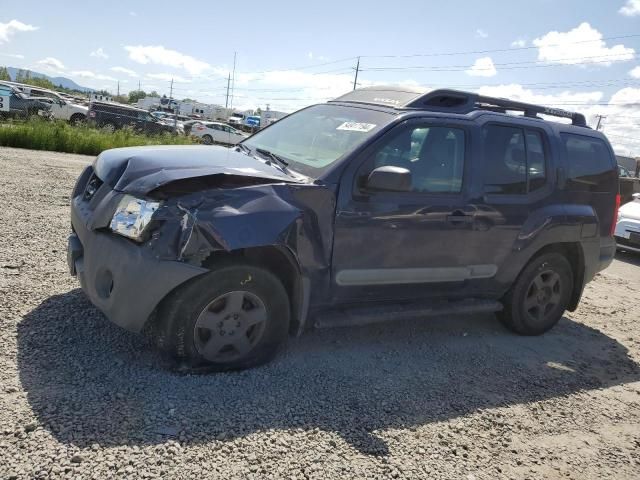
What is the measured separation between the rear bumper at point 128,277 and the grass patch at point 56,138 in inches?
483

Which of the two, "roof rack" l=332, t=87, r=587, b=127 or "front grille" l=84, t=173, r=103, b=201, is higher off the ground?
"roof rack" l=332, t=87, r=587, b=127

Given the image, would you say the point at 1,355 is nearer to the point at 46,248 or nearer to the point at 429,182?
the point at 46,248

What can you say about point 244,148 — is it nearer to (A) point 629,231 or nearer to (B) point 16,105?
(A) point 629,231

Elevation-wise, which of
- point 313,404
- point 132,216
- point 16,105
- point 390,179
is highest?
point 16,105

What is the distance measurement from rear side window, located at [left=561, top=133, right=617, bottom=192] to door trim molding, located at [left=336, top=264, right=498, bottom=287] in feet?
4.29

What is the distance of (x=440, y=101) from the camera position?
4.29 m

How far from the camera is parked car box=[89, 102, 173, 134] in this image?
2127cm

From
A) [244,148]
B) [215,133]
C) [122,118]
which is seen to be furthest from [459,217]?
[215,133]

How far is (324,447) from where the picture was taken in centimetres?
280

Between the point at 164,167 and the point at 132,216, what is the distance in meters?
0.37

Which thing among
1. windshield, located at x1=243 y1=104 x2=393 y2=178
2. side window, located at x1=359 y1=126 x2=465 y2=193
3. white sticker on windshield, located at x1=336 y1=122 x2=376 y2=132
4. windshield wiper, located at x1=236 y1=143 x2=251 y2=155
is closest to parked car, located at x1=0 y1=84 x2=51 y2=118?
windshield wiper, located at x1=236 y1=143 x2=251 y2=155

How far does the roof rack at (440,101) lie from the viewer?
4.19 m

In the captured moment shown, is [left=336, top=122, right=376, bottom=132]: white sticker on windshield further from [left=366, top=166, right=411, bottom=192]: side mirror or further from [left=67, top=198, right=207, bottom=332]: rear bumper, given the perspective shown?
[left=67, top=198, right=207, bottom=332]: rear bumper

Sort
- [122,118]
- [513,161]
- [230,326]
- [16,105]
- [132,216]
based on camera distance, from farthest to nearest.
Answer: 1. [122,118]
2. [16,105]
3. [513,161]
4. [230,326]
5. [132,216]
